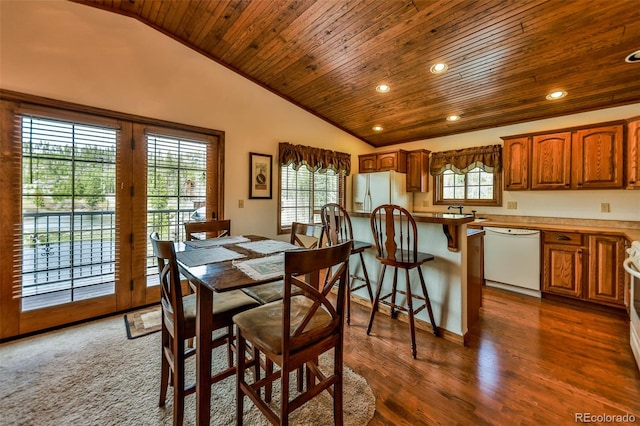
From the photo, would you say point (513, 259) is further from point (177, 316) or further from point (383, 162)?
point (177, 316)

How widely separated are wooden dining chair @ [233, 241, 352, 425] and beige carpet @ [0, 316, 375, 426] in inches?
10.5

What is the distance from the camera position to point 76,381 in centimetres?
180

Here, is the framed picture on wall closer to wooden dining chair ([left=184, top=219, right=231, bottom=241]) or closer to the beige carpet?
wooden dining chair ([left=184, top=219, right=231, bottom=241])

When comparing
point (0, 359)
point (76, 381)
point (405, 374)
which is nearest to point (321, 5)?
point (405, 374)

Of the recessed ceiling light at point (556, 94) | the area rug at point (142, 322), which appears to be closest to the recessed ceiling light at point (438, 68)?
the recessed ceiling light at point (556, 94)

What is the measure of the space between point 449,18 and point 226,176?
2.90 m

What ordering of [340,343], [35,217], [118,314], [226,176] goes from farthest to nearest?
[226,176] < [118,314] < [35,217] < [340,343]

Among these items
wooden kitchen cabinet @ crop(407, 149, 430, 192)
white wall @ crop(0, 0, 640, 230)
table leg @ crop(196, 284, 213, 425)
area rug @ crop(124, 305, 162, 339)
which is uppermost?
white wall @ crop(0, 0, 640, 230)

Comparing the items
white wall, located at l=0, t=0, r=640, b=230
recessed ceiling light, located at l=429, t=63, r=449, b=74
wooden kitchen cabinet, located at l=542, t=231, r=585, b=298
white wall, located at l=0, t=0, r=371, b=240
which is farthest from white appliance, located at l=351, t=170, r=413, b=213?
wooden kitchen cabinet, located at l=542, t=231, r=585, b=298

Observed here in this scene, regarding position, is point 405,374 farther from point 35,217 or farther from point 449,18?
point 35,217

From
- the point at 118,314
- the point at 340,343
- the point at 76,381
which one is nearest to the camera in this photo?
the point at 340,343

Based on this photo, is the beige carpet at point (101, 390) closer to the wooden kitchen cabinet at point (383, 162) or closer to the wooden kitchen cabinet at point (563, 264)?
the wooden kitchen cabinet at point (563, 264)

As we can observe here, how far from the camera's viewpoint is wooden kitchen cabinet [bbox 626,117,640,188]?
9.09ft

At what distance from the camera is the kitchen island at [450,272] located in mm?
2268
